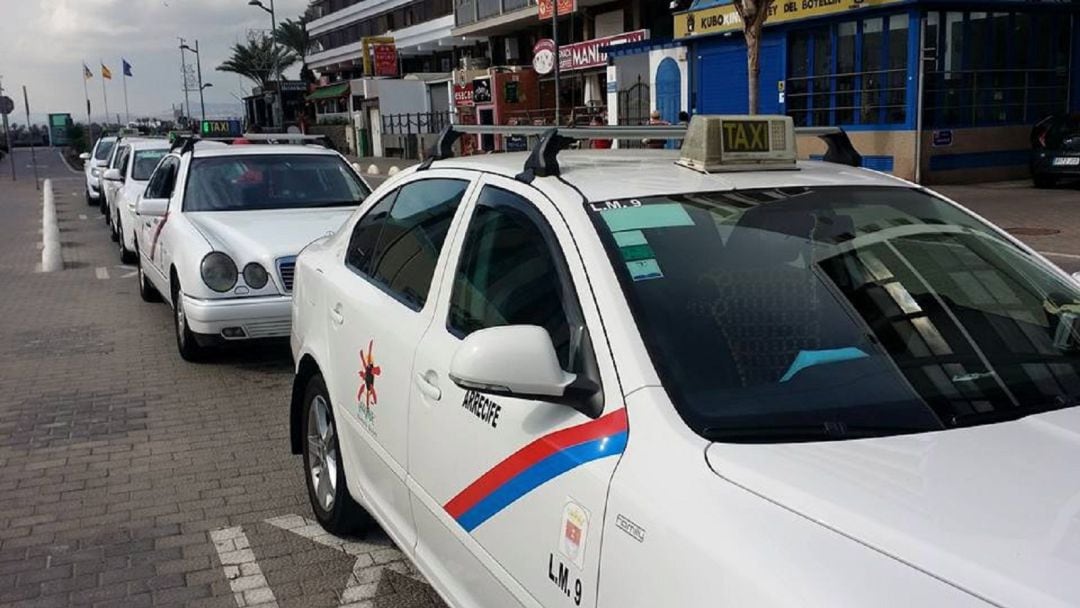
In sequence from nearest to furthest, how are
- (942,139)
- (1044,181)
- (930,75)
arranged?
(1044,181) < (930,75) < (942,139)

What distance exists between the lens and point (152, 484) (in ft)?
16.6

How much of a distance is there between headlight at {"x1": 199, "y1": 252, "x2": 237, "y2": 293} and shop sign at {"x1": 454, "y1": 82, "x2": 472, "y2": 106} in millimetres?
35692

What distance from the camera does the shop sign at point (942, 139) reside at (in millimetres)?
19016

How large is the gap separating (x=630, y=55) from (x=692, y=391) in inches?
1062

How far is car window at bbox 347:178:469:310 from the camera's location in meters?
3.37

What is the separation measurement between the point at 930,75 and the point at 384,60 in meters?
41.5

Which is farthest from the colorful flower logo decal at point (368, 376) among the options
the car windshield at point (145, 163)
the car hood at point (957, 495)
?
the car windshield at point (145, 163)

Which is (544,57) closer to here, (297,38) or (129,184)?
(129,184)

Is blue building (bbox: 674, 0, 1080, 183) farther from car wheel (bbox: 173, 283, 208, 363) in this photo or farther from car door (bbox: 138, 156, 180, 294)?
car wheel (bbox: 173, 283, 208, 363)

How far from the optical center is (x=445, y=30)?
2199 inches

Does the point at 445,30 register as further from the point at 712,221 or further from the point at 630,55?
the point at 712,221

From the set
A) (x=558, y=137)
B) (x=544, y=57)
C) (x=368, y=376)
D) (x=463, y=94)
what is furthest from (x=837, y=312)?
(x=463, y=94)

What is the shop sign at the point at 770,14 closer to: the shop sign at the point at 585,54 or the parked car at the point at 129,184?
the shop sign at the point at 585,54

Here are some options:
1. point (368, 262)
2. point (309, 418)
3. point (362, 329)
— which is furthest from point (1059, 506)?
point (309, 418)
